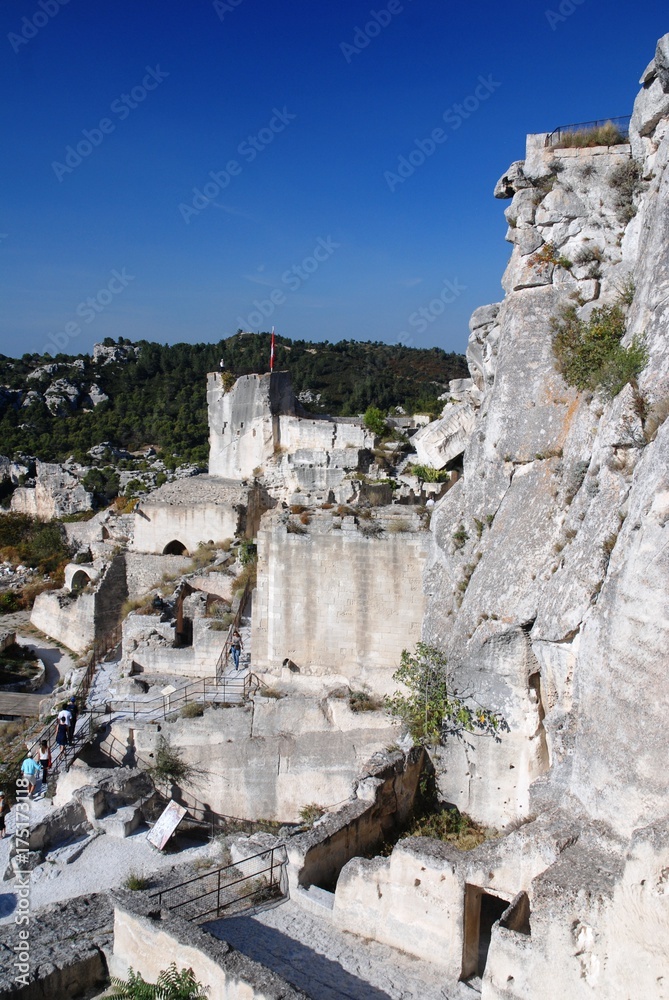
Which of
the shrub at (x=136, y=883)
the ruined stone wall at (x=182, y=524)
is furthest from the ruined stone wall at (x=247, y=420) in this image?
the shrub at (x=136, y=883)

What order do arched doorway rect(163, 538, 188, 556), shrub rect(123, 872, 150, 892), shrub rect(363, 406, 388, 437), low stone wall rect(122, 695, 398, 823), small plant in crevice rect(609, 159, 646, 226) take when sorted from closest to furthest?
shrub rect(123, 872, 150, 892) < small plant in crevice rect(609, 159, 646, 226) < low stone wall rect(122, 695, 398, 823) < arched doorway rect(163, 538, 188, 556) < shrub rect(363, 406, 388, 437)

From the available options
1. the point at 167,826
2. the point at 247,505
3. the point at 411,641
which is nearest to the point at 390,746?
the point at 411,641

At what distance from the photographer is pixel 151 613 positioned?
701 inches

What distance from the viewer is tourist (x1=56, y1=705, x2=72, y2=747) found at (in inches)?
531

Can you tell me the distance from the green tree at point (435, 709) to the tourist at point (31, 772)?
605 centimetres

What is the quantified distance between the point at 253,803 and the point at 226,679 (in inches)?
123

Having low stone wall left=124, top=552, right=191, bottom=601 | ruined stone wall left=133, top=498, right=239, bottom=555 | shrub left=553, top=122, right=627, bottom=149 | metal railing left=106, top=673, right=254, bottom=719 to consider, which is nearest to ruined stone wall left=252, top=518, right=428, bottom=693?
metal railing left=106, top=673, right=254, bottom=719

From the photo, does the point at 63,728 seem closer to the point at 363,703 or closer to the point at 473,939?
the point at 363,703

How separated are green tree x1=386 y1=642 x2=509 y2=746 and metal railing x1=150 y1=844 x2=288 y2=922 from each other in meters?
2.37

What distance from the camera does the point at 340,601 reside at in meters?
13.0

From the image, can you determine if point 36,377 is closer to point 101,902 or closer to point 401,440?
point 401,440

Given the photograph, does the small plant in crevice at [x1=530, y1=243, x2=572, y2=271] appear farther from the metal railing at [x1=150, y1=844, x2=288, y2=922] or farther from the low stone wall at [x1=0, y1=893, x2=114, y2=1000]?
the low stone wall at [x1=0, y1=893, x2=114, y2=1000]

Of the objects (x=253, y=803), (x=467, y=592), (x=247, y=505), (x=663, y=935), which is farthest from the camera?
(x=247, y=505)

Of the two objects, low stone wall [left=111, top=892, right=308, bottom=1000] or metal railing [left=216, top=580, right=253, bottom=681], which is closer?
low stone wall [left=111, top=892, right=308, bottom=1000]
